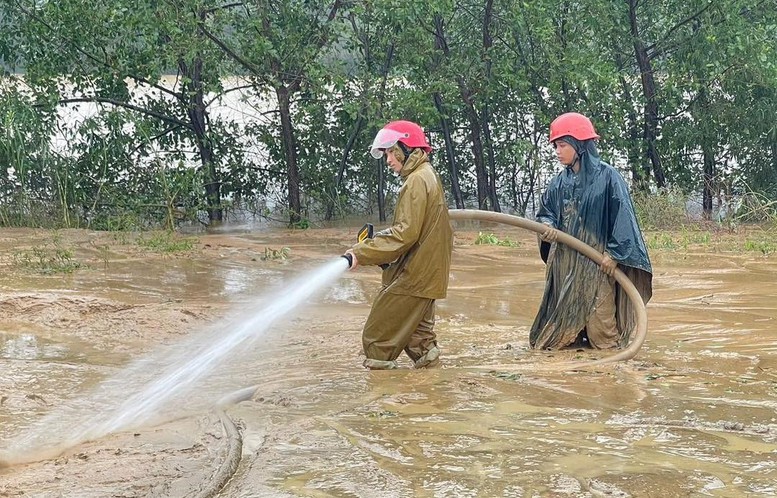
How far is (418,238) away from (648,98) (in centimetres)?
1144

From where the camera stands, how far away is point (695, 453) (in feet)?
15.5

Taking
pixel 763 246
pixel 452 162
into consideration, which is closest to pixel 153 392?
pixel 763 246

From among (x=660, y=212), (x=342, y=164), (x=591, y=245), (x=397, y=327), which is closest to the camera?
(x=397, y=327)

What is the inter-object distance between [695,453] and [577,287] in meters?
2.50

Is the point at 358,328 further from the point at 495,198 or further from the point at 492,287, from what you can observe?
the point at 495,198

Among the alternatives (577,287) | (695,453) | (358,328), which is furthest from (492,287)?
(695,453)

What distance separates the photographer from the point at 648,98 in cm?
1677

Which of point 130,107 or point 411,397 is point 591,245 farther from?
point 130,107

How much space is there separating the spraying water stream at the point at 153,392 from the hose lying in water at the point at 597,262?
3.77 feet

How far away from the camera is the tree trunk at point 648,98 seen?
1623 cm

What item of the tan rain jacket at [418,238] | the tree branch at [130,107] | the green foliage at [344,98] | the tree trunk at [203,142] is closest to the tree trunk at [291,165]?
the green foliage at [344,98]

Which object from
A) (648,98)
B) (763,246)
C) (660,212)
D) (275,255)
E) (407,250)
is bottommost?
(763,246)

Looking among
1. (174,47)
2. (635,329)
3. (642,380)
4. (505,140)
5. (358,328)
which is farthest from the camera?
(505,140)

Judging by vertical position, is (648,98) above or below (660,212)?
above
